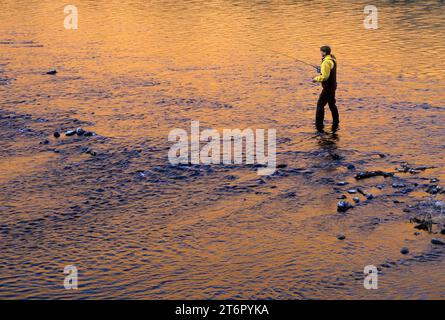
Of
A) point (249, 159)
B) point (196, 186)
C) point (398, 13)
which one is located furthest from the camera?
point (398, 13)

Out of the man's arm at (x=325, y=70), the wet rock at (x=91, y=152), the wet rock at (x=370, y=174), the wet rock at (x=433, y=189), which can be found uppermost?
the man's arm at (x=325, y=70)

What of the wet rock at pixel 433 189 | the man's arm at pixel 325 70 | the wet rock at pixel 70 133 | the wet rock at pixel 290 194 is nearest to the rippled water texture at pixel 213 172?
the wet rock at pixel 290 194

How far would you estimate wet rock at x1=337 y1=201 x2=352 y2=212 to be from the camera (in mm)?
12273

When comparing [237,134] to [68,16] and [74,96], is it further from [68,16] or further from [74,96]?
[68,16]

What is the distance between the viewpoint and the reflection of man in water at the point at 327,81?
54.5 ft

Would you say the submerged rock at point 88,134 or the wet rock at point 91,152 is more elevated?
the submerged rock at point 88,134

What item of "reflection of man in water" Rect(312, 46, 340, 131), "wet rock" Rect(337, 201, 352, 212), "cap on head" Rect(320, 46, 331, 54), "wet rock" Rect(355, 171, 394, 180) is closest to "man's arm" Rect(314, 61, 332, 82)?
"reflection of man in water" Rect(312, 46, 340, 131)

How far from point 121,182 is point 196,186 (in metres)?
1.45

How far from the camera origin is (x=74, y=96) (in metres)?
20.8

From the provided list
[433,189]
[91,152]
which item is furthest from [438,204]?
[91,152]

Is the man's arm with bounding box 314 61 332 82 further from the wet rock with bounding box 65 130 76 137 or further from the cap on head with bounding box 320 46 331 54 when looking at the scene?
the wet rock with bounding box 65 130 76 137

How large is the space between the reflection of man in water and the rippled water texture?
16.2 inches

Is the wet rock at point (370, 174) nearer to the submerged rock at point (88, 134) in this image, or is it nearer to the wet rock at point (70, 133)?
the submerged rock at point (88, 134)
